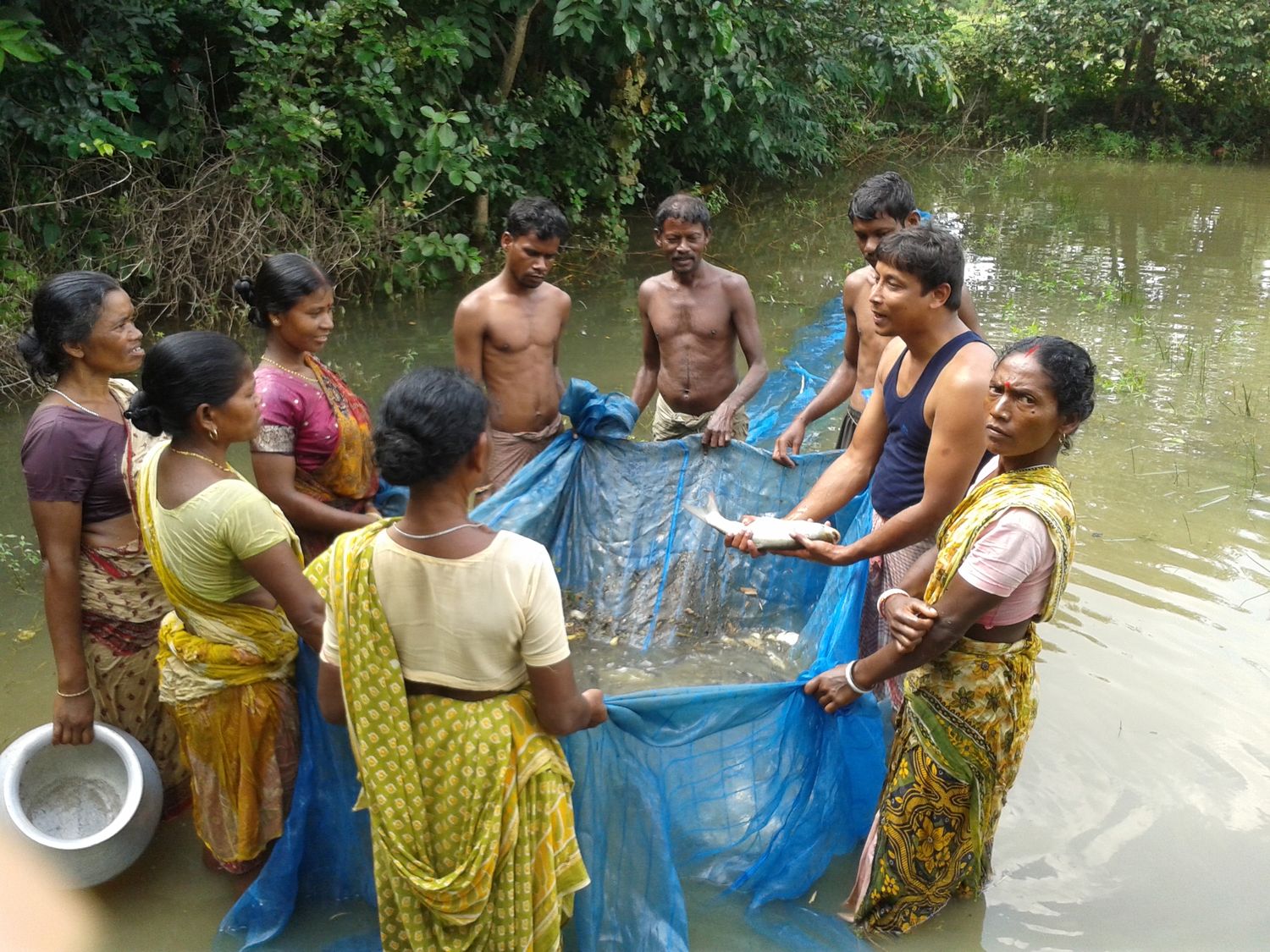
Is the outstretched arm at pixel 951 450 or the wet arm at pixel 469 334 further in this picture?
the wet arm at pixel 469 334

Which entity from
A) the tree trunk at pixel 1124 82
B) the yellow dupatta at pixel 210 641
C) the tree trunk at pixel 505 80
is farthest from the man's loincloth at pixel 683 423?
the tree trunk at pixel 1124 82

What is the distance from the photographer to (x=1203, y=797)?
10.7 ft

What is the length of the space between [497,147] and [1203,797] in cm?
682

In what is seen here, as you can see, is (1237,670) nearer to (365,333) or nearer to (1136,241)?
(365,333)

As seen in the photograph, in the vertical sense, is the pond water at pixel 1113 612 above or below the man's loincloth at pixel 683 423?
below

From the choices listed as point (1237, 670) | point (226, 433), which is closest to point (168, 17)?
point (226, 433)

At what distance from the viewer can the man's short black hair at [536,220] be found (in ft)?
12.6

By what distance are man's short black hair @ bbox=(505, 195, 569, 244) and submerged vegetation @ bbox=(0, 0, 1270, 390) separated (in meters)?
2.49

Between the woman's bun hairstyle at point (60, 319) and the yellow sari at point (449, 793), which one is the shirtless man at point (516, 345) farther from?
the yellow sari at point (449, 793)

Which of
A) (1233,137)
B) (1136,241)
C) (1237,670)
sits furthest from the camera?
(1233,137)

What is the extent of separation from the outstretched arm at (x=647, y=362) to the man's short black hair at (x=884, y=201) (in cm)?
105

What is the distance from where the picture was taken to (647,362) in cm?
456

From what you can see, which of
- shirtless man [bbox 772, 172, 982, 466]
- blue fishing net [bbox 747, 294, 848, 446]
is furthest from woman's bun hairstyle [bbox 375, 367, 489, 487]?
blue fishing net [bbox 747, 294, 848, 446]

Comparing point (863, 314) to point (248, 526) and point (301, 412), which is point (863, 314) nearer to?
point (301, 412)
